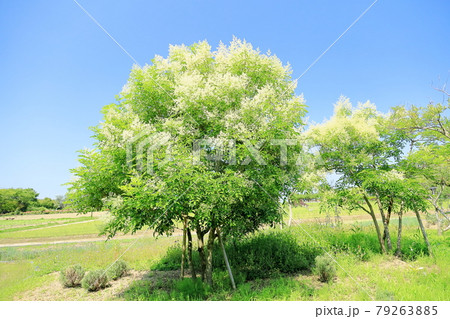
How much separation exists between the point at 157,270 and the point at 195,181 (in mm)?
8125

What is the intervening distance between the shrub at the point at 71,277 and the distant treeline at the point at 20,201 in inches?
2975

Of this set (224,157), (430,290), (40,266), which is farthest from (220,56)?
(40,266)

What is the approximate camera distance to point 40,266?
13734 millimetres

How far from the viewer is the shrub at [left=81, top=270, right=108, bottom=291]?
9273 mm

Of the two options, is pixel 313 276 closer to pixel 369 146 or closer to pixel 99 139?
pixel 369 146

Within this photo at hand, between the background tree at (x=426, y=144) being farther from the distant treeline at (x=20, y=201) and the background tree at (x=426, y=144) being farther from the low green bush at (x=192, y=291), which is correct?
the distant treeline at (x=20, y=201)

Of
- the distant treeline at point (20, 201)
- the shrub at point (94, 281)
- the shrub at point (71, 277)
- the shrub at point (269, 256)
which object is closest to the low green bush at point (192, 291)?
the shrub at point (269, 256)

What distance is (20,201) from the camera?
269 ft

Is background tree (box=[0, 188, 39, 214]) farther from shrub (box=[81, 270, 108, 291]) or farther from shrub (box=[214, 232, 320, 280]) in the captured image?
shrub (box=[214, 232, 320, 280])

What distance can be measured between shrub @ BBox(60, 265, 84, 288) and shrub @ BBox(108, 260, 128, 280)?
127 centimetres

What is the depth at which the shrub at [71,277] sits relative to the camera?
32.8 ft

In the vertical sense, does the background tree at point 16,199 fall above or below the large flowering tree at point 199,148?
below

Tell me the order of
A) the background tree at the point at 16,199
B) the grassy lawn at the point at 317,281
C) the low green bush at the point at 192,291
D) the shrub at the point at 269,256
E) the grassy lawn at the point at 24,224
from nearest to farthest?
the grassy lawn at the point at 317,281, the low green bush at the point at 192,291, the shrub at the point at 269,256, the grassy lawn at the point at 24,224, the background tree at the point at 16,199

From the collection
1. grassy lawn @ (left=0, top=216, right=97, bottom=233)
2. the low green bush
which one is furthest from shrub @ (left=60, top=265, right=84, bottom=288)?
grassy lawn @ (left=0, top=216, right=97, bottom=233)
